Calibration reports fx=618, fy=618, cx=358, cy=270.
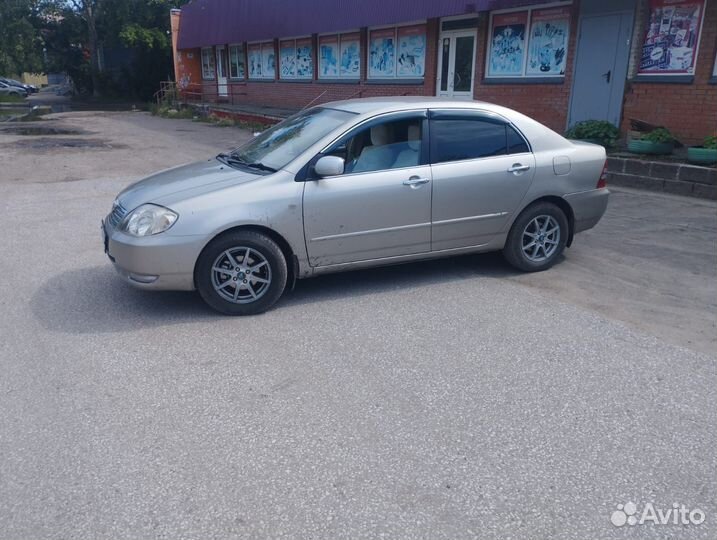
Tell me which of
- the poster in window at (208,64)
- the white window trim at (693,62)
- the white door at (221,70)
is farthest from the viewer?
the poster in window at (208,64)

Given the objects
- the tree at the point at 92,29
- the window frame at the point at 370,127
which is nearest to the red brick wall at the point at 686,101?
the window frame at the point at 370,127

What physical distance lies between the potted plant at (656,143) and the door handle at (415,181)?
6439 millimetres

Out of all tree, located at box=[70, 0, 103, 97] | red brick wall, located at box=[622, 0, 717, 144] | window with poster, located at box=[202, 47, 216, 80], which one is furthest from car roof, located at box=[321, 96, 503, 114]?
tree, located at box=[70, 0, 103, 97]

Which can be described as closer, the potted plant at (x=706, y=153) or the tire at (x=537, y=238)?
the tire at (x=537, y=238)

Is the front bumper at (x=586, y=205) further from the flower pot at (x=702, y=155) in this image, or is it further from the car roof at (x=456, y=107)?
the flower pot at (x=702, y=155)

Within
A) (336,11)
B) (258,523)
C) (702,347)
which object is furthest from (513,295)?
(336,11)

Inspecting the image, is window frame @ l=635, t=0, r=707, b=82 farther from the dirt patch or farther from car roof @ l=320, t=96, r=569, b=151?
the dirt patch

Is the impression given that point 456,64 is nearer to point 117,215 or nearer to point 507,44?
point 507,44

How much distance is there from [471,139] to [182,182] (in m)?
2.59

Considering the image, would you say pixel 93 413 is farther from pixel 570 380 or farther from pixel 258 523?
pixel 570 380

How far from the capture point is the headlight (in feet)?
15.5

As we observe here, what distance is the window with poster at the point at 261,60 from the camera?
2581cm

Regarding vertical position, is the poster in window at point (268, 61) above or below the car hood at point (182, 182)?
above

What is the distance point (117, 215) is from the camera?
5.12 meters
